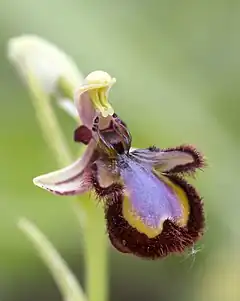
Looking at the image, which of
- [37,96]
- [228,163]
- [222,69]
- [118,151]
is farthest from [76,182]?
[222,69]

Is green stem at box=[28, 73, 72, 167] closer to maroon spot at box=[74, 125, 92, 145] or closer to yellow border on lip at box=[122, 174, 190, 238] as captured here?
maroon spot at box=[74, 125, 92, 145]

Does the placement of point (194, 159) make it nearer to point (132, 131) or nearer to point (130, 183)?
point (130, 183)

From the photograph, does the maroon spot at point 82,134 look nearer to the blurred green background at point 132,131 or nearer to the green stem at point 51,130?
the green stem at point 51,130

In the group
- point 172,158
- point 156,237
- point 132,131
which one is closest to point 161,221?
point 156,237

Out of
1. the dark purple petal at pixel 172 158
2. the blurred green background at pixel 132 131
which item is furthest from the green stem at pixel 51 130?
the blurred green background at pixel 132 131

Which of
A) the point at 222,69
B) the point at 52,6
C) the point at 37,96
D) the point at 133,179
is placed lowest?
the point at 133,179

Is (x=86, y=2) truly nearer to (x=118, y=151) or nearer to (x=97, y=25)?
(x=97, y=25)
